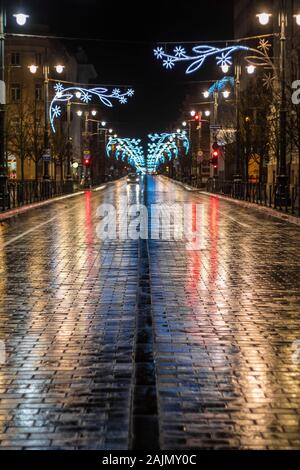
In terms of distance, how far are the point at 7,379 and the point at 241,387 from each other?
206 centimetres

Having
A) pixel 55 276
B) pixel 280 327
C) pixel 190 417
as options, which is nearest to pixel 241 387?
pixel 190 417

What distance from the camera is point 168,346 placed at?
30.1ft

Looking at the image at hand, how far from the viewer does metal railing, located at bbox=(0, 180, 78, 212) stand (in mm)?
40147

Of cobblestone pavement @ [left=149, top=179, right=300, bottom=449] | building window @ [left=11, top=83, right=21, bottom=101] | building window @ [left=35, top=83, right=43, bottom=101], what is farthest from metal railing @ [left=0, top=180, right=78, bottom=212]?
building window @ [left=35, top=83, right=43, bottom=101]

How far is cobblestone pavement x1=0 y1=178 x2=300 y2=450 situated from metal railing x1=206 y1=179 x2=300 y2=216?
19.2m

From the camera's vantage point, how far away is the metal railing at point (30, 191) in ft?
132

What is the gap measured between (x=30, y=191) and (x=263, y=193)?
12.9 meters

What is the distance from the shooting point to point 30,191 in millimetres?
47875

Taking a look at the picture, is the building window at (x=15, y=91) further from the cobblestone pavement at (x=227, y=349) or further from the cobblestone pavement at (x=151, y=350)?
the cobblestone pavement at (x=227, y=349)

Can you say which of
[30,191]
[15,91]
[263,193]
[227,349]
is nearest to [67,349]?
[227,349]

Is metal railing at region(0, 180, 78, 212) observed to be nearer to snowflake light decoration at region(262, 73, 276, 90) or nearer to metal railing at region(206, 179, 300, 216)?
metal railing at region(206, 179, 300, 216)

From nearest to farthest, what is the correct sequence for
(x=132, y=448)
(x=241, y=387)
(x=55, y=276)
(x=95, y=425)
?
(x=132, y=448), (x=95, y=425), (x=241, y=387), (x=55, y=276)

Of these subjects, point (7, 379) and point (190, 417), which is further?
point (7, 379)
